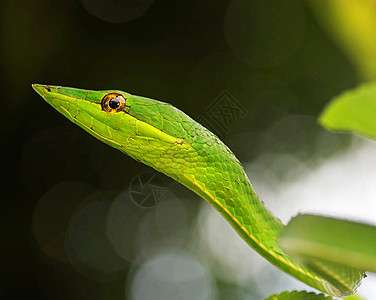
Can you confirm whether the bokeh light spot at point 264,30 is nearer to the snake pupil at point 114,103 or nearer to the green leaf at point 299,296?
the snake pupil at point 114,103

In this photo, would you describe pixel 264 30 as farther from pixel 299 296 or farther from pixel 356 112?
pixel 356 112

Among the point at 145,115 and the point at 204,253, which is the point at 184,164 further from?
the point at 204,253

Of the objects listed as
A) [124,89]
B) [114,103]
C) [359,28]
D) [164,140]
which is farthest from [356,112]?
[124,89]

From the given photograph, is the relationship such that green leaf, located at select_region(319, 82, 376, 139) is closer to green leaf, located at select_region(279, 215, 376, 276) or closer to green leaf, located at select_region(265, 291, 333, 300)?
green leaf, located at select_region(279, 215, 376, 276)

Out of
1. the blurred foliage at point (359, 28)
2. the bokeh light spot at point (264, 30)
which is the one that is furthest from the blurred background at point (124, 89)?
the blurred foliage at point (359, 28)

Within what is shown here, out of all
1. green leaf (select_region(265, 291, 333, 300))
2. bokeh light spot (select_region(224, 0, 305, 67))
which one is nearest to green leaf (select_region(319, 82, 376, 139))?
green leaf (select_region(265, 291, 333, 300))

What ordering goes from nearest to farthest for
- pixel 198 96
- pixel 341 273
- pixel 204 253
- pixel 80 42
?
pixel 341 273 < pixel 80 42 < pixel 198 96 < pixel 204 253

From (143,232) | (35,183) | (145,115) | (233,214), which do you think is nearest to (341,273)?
(233,214)
